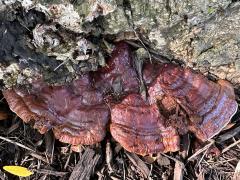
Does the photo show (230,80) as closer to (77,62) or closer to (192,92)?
(192,92)

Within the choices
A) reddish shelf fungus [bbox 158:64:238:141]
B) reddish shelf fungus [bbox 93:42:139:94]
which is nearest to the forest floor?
reddish shelf fungus [bbox 158:64:238:141]

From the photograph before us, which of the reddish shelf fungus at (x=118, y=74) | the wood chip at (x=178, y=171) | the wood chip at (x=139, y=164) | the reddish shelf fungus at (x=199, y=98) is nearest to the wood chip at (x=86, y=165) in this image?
the wood chip at (x=139, y=164)

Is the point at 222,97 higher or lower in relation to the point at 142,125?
higher

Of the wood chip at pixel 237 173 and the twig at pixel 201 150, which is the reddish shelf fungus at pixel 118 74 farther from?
the wood chip at pixel 237 173

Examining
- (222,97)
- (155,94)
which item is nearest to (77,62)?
(155,94)

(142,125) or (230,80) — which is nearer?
(142,125)

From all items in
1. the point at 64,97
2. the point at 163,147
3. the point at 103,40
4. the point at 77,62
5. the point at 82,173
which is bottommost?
the point at 82,173
